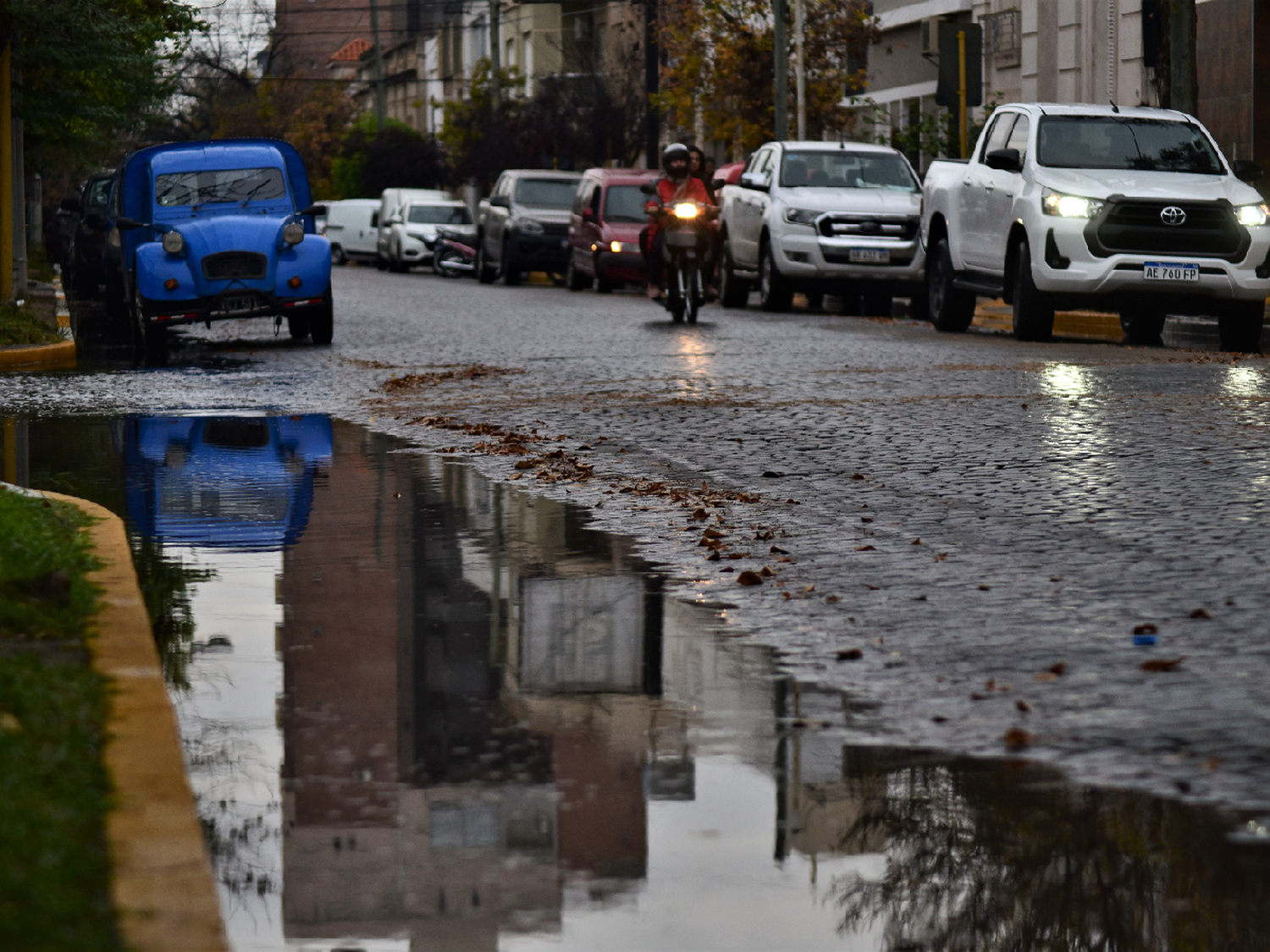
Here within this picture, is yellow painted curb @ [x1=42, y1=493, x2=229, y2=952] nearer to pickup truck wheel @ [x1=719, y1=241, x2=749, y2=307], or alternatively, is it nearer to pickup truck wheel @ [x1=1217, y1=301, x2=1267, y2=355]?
pickup truck wheel @ [x1=1217, y1=301, x2=1267, y2=355]

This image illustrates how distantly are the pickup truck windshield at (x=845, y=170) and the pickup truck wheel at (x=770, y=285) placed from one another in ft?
3.02

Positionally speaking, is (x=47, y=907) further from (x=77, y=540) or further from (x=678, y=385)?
(x=678, y=385)

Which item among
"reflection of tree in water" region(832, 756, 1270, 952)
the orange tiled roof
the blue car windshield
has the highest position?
the orange tiled roof

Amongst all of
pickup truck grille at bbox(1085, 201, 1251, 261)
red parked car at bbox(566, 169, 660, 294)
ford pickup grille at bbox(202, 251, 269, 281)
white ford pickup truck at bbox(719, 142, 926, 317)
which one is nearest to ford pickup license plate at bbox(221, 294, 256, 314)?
ford pickup grille at bbox(202, 251, 269, 281)

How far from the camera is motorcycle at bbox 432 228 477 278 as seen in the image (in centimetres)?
4725

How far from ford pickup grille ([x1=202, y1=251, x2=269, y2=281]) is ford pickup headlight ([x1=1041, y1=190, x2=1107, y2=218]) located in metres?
7.02

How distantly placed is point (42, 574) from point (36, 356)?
13.4m

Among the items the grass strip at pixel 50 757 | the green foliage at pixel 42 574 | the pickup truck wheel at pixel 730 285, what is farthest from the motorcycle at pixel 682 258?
the grass strip at pixel 50 757

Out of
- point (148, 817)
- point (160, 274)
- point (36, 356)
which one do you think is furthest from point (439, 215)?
point (148, 817)

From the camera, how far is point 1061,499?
9.05 m

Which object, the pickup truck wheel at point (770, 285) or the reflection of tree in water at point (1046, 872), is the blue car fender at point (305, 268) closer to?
the pickup truck wheel at point (770, 285)

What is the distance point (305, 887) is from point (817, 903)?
3.01 ft

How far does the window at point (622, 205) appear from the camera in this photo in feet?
113

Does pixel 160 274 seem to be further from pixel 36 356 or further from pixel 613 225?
pixel 613 225
